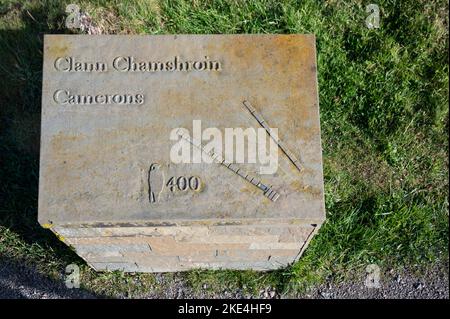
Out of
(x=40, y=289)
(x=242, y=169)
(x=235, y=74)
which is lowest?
(x=40, y=289)

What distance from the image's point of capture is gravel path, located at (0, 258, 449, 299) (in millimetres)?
3289

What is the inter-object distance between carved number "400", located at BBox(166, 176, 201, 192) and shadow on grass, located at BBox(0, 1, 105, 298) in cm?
140

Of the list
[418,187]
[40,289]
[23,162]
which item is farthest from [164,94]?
[418,187]

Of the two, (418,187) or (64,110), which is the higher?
(64,110)

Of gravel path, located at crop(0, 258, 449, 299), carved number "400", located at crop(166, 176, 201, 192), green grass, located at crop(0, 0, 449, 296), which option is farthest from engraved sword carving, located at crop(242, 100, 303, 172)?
gravel path, located at crop(0, 258, 449, 299)

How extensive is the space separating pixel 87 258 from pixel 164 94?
47.1 inches

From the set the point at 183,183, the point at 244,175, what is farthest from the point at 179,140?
the point at 244,175

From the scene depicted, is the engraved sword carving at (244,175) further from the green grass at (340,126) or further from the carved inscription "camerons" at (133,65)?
the green grass at (340,126)

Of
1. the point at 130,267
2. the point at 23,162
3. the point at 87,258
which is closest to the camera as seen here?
the point at 87,258

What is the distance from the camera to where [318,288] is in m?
3.35

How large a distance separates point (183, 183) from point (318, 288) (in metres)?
1.58

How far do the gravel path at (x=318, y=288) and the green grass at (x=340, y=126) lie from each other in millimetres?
63

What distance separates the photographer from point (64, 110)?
237 centimetres

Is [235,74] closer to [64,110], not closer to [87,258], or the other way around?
[64,110]
